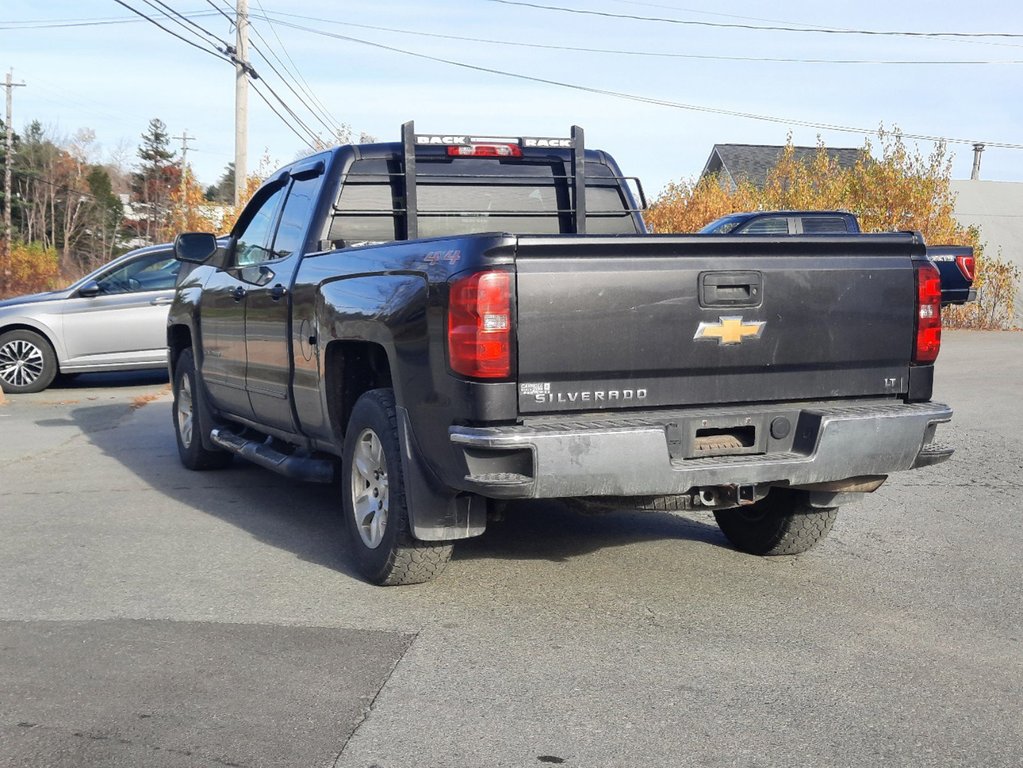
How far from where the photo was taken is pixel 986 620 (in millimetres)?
5094

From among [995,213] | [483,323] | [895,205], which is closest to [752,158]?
[995,213]

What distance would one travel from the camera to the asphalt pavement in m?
3.77

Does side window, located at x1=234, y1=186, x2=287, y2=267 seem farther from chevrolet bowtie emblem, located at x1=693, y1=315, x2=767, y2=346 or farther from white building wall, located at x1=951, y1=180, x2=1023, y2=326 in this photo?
white building wall, located at x1=951, y1=180, x2=1023, y2=326

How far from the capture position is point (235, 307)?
7535mm

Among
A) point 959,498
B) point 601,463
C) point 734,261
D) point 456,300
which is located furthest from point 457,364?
point 959,498

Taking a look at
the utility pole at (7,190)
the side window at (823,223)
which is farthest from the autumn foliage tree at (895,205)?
the utility pole at (7,190)

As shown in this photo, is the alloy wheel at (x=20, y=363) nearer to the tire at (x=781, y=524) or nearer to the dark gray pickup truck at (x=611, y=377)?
the dark gray pickup truck at (x=611, y=377)

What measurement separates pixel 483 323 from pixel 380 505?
1.33 metres

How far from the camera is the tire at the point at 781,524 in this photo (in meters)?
5.95

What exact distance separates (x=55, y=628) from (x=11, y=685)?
0.71m

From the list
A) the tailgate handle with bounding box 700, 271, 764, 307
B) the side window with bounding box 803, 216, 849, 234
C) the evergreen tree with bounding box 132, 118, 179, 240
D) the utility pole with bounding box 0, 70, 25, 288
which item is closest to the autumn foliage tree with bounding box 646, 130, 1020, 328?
the side window with bounding box 803, 216, 849, 234

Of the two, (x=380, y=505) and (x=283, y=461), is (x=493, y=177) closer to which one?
(x=283, y=461)

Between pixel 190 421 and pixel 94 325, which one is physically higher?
pixel 94 325

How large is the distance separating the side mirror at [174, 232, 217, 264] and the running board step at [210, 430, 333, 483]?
120 centimetres
